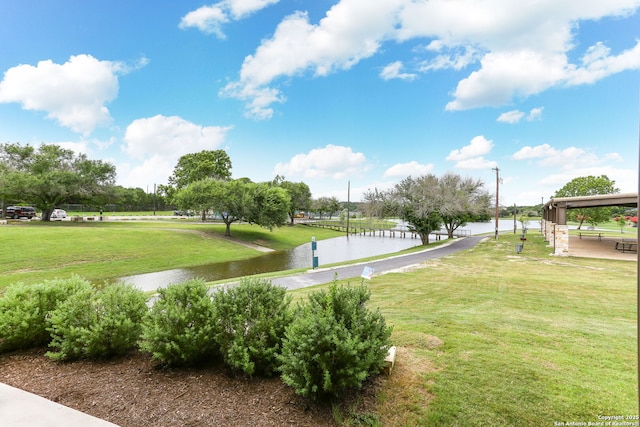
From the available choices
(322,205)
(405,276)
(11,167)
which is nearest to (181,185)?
(11,167)

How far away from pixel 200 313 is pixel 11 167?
1804 inches

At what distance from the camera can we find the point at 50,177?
3092 cm

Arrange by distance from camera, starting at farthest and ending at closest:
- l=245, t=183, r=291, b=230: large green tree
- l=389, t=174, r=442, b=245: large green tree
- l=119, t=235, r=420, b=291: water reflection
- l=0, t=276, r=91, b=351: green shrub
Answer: l=245, t=183, r=291, b=230: large green tree < l=389, t=174, r=442, b=245: large green tree < l=119, t=235, r=420, b=291: water reflection < l=0, t=276, r=91, b=351: green shrub

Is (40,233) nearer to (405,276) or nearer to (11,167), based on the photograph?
(11,167)

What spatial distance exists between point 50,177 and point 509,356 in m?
39.3

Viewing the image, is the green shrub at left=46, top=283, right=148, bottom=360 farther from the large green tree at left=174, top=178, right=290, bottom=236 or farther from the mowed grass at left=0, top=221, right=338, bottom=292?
the large green tree at left=174, top=178, right=290, bottom=236

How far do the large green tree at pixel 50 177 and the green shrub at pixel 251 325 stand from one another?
35.8 metres

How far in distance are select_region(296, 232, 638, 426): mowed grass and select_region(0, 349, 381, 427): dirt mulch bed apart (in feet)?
2.02

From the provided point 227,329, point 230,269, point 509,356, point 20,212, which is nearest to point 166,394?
point 227,329

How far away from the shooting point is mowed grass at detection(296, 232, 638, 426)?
299 centimetres

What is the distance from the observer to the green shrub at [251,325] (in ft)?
11.9

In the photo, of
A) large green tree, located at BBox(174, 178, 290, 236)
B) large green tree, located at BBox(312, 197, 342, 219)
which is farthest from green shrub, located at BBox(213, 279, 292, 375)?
large green tree, located at BBox(312, 197, 342, 219)

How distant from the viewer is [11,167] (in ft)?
117

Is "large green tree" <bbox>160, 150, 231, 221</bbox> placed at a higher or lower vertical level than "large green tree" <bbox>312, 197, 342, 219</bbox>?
higher
